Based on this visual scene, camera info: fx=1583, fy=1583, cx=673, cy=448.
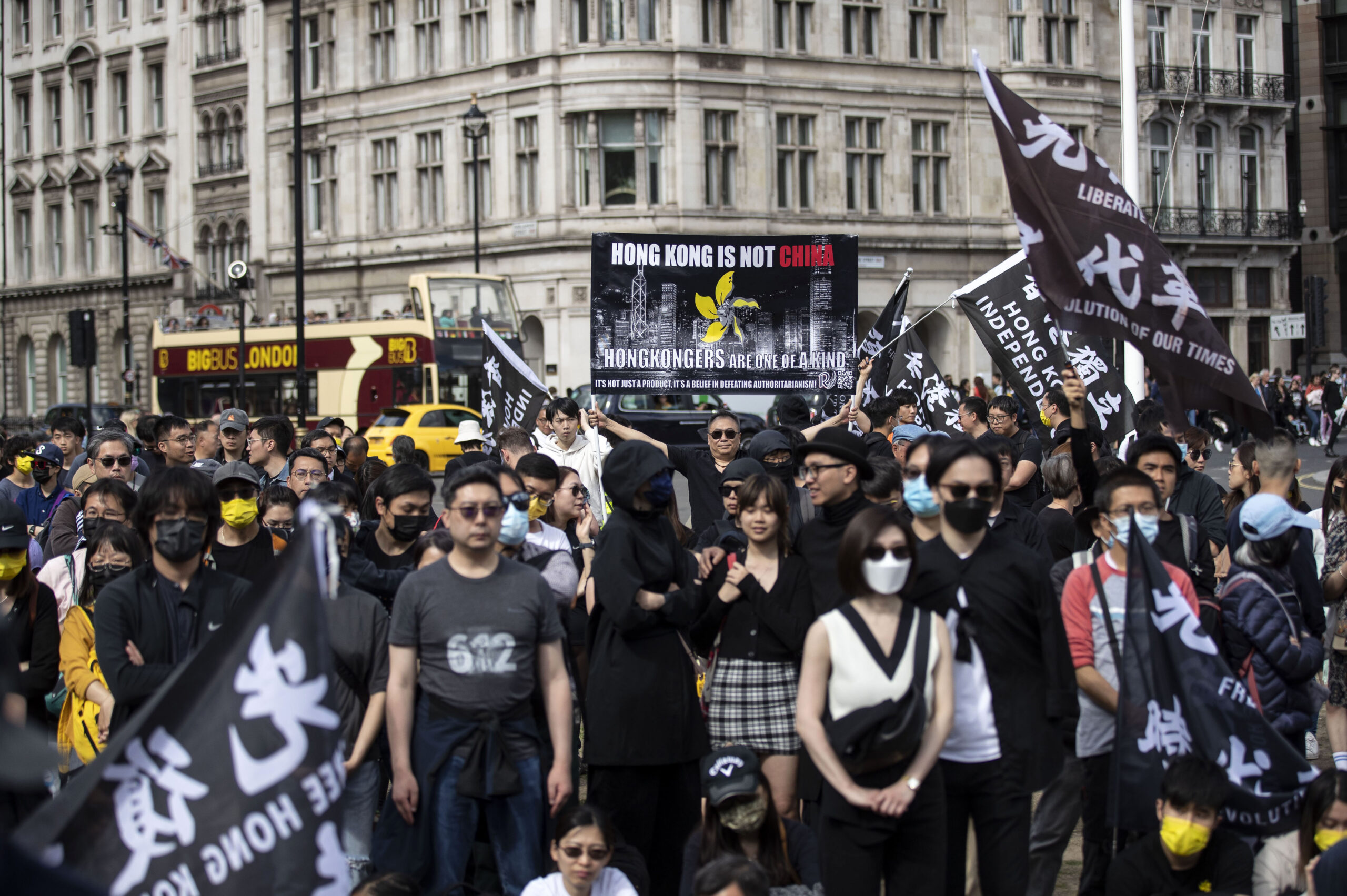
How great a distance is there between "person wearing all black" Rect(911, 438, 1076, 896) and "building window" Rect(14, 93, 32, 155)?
211ft

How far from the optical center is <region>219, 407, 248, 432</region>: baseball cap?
10.5 meters

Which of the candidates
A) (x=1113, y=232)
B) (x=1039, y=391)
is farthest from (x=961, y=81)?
(x=1113, y=232)

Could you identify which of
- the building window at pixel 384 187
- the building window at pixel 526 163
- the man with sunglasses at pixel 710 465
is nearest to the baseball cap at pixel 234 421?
the man with sunglasses at pixel 710 465

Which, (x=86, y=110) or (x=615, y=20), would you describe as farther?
(x=86, y=110)

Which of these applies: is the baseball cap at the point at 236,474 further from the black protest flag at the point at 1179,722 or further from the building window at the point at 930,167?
the building window at the point at 930,167

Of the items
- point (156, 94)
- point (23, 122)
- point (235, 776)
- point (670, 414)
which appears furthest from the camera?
point (23, 122)

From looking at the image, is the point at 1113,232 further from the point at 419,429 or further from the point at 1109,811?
the point at 419,429

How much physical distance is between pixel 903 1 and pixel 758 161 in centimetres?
685

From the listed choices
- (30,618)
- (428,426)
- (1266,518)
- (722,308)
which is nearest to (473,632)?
(30,618)

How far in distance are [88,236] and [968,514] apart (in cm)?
5893

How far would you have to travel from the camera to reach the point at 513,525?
608 centimetres

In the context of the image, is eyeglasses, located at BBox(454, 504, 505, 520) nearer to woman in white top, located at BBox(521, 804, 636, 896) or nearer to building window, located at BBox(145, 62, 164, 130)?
woman in white top, located at BBox(521, 804, 636, 896)

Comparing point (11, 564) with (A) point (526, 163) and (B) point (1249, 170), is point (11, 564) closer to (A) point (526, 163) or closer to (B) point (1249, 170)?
(A) point (526, 163)

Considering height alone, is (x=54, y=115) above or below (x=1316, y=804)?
above
